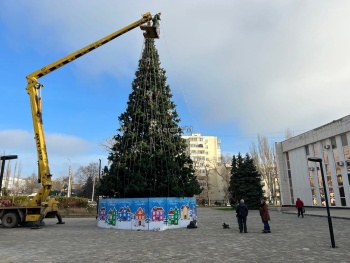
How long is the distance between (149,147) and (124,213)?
4.41m

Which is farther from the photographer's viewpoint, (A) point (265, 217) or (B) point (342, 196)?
(B) point (342, 196)

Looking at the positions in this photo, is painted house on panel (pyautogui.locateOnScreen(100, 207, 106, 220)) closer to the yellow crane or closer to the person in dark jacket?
the yellow crane

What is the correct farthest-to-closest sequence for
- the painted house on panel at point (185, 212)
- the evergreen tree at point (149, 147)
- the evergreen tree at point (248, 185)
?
the evergreen tree at point (248, 185) → the evergreen tree at point (149, 147) → the painted house on panel at point (185, 212)

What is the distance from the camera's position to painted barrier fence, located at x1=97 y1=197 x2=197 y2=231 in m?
16.5

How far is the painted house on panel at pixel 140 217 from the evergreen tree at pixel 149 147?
4.30 feet

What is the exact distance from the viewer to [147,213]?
1653cm

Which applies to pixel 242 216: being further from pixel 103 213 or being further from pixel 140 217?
pixel 103 213

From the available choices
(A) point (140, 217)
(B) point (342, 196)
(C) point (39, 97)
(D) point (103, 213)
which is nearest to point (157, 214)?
(A) point (140, 217)

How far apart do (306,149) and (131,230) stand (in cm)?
3183

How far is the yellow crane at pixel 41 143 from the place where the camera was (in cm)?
1878

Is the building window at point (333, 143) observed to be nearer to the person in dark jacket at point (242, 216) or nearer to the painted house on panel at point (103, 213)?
the person in dark jacket at point (242, 216)

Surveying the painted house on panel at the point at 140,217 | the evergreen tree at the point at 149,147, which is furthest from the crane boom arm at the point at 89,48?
the painted house on panel at the point at 140,217

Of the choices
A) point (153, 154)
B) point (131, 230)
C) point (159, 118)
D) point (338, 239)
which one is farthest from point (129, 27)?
point (338, 239)

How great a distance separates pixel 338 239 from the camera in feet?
37.5
